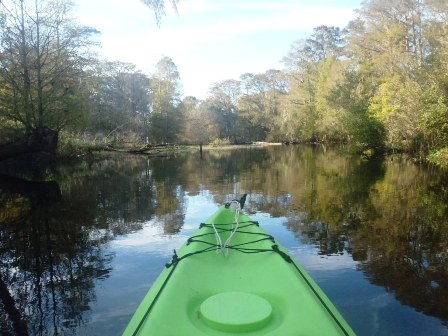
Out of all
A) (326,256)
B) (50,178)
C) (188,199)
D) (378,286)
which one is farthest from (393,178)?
(50,178)

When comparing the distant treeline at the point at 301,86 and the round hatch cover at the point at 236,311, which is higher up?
the distant treeline at the point at 301,86

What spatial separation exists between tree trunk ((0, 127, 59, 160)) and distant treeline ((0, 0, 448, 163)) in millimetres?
A: 463

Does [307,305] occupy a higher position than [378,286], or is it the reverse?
[307,305]

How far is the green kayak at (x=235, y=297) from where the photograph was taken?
8.20 feet

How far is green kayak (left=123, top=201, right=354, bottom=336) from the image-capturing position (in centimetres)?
250

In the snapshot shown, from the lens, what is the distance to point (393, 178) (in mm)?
13195

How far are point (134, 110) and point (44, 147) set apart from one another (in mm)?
24024

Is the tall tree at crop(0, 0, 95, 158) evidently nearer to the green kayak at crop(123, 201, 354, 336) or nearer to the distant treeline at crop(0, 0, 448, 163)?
the distant treeline at crop(0, 0, 448, 163)

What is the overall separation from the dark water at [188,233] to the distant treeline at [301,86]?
7.07m

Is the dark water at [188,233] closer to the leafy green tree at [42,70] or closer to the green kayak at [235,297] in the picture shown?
the green kayak at [235,297]

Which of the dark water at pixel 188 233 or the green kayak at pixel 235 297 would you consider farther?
the dark water at pixel 188 233

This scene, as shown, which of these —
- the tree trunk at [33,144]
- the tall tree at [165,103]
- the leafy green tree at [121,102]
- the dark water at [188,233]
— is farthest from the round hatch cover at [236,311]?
the tall tree at [165,103]

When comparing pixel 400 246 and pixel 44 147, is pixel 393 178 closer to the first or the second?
pixel 400 246

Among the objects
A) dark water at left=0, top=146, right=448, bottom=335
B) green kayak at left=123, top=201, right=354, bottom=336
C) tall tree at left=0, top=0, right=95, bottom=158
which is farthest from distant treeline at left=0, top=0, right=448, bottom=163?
green kayak at left=123, top=201, right=354, bottom=336
